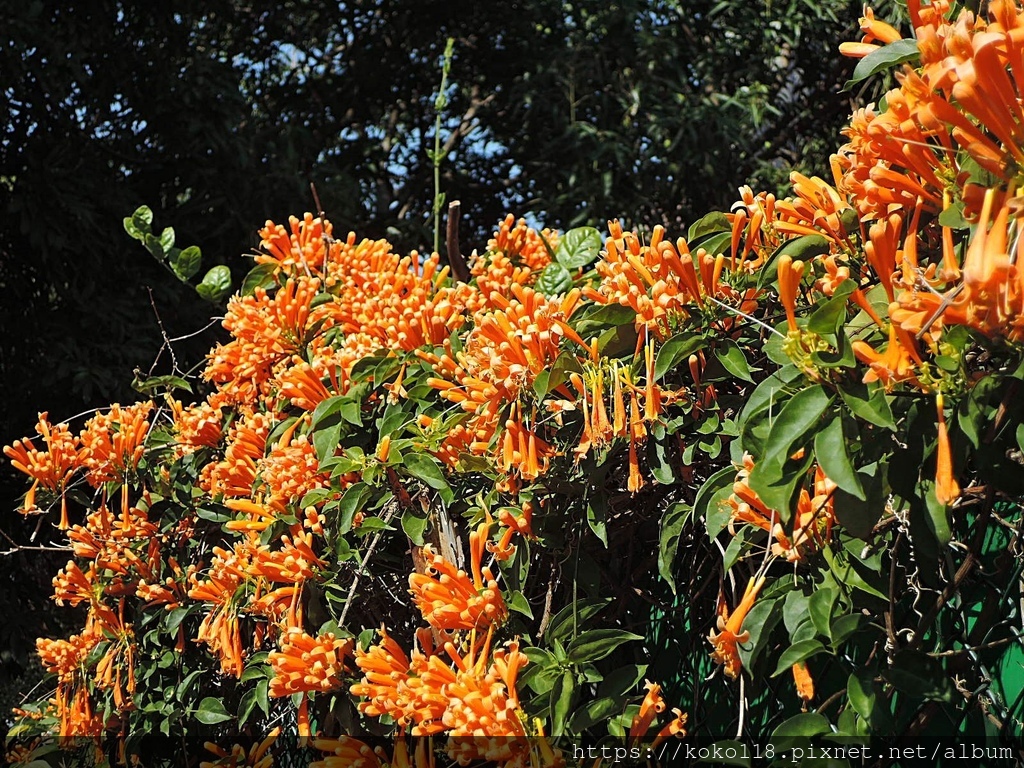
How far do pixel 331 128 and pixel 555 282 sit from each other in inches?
209

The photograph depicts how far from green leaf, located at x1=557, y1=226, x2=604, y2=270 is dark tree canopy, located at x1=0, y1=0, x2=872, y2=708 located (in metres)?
2.65

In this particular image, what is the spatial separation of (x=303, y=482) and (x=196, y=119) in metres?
4.20

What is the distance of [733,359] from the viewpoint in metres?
1.12

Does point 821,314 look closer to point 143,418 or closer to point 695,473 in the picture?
point 695,473

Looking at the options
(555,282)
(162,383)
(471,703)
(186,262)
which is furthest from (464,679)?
(186,262)

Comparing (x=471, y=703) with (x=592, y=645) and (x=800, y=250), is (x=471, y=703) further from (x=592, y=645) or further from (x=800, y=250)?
(x=800, y=250)

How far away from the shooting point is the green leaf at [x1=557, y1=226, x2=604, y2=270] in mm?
2027

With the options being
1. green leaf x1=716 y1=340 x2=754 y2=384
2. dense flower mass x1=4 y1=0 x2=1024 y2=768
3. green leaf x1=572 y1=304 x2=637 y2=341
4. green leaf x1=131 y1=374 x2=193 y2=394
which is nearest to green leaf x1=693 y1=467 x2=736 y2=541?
dense flower mass x1=4 y1=0 x2=1024 y2=768

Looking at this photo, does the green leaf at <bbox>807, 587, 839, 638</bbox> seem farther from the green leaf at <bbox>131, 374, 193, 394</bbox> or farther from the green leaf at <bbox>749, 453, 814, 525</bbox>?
the green leaf at <bbox>131, 374, 193, 394</bbox>

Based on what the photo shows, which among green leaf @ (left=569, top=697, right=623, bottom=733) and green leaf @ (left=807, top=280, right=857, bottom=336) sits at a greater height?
green leaf @ (left=807, top=280, right=857, bottom=336)

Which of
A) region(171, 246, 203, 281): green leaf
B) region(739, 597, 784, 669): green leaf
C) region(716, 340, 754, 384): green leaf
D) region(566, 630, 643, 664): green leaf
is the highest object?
region(171, 246, 203, 281): green leaf

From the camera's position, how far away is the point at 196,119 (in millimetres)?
5320

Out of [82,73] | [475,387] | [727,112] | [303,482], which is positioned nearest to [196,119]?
[82,73]

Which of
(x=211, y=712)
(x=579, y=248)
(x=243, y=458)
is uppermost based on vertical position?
(x=579, y=248)
